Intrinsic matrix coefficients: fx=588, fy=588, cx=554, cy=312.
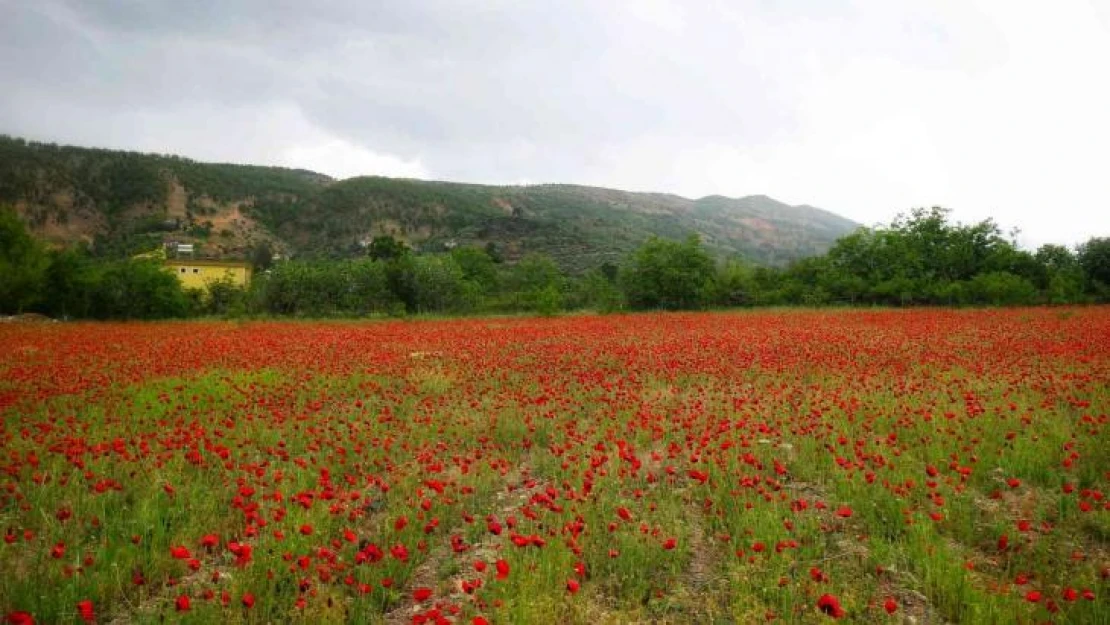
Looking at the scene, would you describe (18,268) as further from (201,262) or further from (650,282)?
(201,262)

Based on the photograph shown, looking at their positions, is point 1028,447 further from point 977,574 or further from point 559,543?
point 559,543

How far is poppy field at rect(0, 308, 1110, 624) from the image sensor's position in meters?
3.69

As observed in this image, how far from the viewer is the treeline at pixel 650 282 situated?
36.5 meters

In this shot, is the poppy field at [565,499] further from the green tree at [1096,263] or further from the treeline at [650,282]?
the green tree at [1096,263]

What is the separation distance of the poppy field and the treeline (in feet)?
86.8

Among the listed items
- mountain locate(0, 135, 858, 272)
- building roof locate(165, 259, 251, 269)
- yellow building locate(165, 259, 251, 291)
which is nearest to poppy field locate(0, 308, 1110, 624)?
yellow building locate(165, 259, 251, 291)

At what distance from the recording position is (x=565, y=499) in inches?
202

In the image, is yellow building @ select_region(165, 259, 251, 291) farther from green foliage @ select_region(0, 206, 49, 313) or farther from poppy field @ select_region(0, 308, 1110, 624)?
poppy field @ select_region(0, 308, 1110, 624)

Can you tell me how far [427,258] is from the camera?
1864 inches

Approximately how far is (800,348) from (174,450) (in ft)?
42.9

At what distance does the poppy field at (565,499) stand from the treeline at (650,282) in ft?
86.8

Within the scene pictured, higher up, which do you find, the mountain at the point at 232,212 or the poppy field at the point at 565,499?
the mountain at the point at 232,212

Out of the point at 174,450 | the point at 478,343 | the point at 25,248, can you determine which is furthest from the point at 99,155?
the point at 174,450

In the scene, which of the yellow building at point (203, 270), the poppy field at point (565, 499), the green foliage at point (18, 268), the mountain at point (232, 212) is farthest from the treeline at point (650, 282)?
the mountain at point (232, 212)
